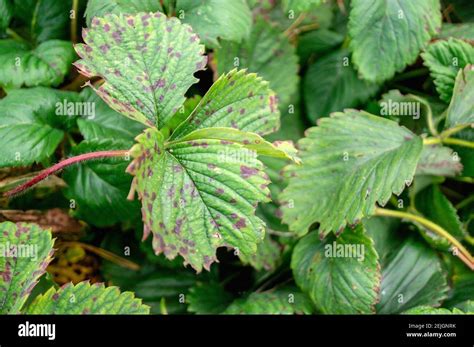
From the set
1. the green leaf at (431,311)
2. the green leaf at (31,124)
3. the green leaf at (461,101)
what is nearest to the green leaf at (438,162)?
the green leaf at (461,101)

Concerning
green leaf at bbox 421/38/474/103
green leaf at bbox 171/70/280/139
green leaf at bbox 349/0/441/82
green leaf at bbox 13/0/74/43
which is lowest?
green leaf at bbox 171/70/280/139

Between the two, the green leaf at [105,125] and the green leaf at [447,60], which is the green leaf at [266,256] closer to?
the green leaf at [105,125]

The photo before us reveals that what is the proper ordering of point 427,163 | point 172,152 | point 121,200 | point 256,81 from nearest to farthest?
point 172,152, point 256,81, point 121,200, point 427,163

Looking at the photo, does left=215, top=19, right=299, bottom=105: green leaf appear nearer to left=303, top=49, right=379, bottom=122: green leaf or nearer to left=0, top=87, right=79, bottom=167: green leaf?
left=303, top=49, right=379, bottom=122: green leaf

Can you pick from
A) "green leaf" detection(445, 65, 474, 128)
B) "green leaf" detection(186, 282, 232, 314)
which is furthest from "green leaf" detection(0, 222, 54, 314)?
"green leaf" detection(445, 65, 474, 128)

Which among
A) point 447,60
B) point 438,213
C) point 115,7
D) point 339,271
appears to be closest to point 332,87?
point 447,60
